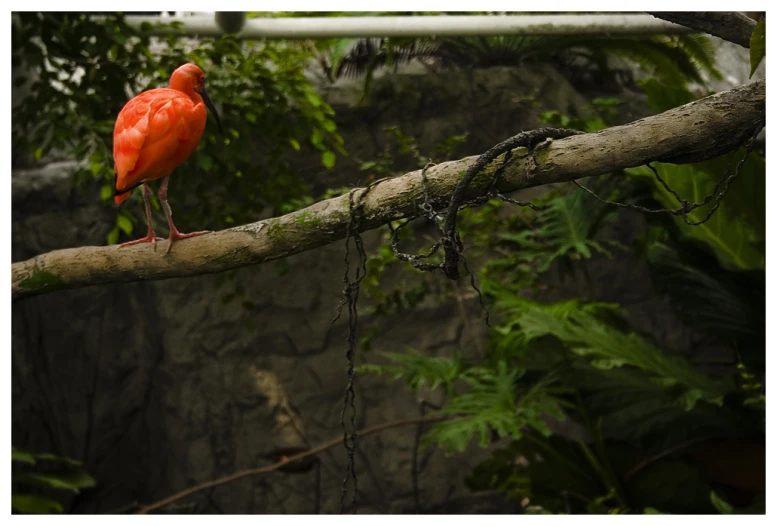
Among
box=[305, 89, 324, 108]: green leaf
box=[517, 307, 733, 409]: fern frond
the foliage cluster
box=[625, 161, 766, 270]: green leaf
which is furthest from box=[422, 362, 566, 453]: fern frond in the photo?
box=[305, 89, 324, 108]: green leaf

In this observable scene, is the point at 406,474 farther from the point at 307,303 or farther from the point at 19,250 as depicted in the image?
the point at 19,250

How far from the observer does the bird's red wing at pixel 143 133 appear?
1517 millimetres

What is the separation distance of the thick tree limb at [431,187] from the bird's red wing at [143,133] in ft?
0.58

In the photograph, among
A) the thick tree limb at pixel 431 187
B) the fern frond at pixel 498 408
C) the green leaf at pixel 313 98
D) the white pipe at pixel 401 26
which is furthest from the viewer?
the white pipe at pixel 401 26

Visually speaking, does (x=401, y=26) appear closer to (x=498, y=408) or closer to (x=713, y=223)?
(x=713, y=223)

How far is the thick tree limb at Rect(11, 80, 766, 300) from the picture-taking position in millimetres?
1126

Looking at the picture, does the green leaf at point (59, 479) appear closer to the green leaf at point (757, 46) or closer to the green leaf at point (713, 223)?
the green leaf at point (713, 223)

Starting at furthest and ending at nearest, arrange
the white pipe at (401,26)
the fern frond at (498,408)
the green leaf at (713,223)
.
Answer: the white pipe at (401,26) < the green leaf at (713,223) < the fern frond at (498,408)

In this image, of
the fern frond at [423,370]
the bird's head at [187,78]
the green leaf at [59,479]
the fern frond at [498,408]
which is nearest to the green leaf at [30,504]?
the green leaf at [59,479]

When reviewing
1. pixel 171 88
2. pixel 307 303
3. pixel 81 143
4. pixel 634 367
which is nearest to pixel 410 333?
pixel 307 303

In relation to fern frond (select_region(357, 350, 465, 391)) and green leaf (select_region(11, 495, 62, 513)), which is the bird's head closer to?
fern frond (select_region(357, 350, 465, 391))

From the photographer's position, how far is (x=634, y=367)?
7.87 ft

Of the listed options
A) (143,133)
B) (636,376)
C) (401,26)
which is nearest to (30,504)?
(143,133)

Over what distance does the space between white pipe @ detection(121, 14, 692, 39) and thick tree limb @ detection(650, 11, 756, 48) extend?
141 cm
